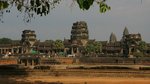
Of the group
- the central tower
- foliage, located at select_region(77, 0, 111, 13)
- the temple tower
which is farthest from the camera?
the temple tower

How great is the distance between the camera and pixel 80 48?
115 meters

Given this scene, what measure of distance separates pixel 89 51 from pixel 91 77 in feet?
245

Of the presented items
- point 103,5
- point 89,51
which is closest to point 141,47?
point 89,51

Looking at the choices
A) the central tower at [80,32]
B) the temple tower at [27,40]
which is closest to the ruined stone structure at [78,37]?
the central tower at [80,32]

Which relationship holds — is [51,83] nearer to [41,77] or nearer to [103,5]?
[41,77]

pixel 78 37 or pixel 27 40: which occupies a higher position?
pixel 78 37

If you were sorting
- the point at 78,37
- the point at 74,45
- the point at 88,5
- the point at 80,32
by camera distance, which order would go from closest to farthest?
the point at 88,5, the point at 78,37, the point at 80,32, the point at 74,45

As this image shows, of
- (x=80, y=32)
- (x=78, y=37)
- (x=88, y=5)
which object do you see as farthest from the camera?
(x=80, y=32)

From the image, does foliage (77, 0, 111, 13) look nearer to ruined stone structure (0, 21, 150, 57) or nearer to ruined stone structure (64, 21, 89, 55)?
ruined stone structure (0, 21, 150, 57)

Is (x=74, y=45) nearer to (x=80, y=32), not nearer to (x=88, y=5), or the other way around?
(x=80, y=32)

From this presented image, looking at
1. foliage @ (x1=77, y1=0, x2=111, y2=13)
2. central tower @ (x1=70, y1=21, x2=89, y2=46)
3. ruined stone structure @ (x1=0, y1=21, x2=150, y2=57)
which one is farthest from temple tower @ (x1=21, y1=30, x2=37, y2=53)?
foliage @ (x1=77, y1=0, x2=111, y2=13)

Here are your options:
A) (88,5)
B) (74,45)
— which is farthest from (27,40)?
(88,5)

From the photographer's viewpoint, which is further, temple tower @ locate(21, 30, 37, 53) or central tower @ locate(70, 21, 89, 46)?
temple tower @ locate(21, 30, 37, 53)

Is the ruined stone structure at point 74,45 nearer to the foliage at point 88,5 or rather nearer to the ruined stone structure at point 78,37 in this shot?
the ruined stone structure at point 78,37
